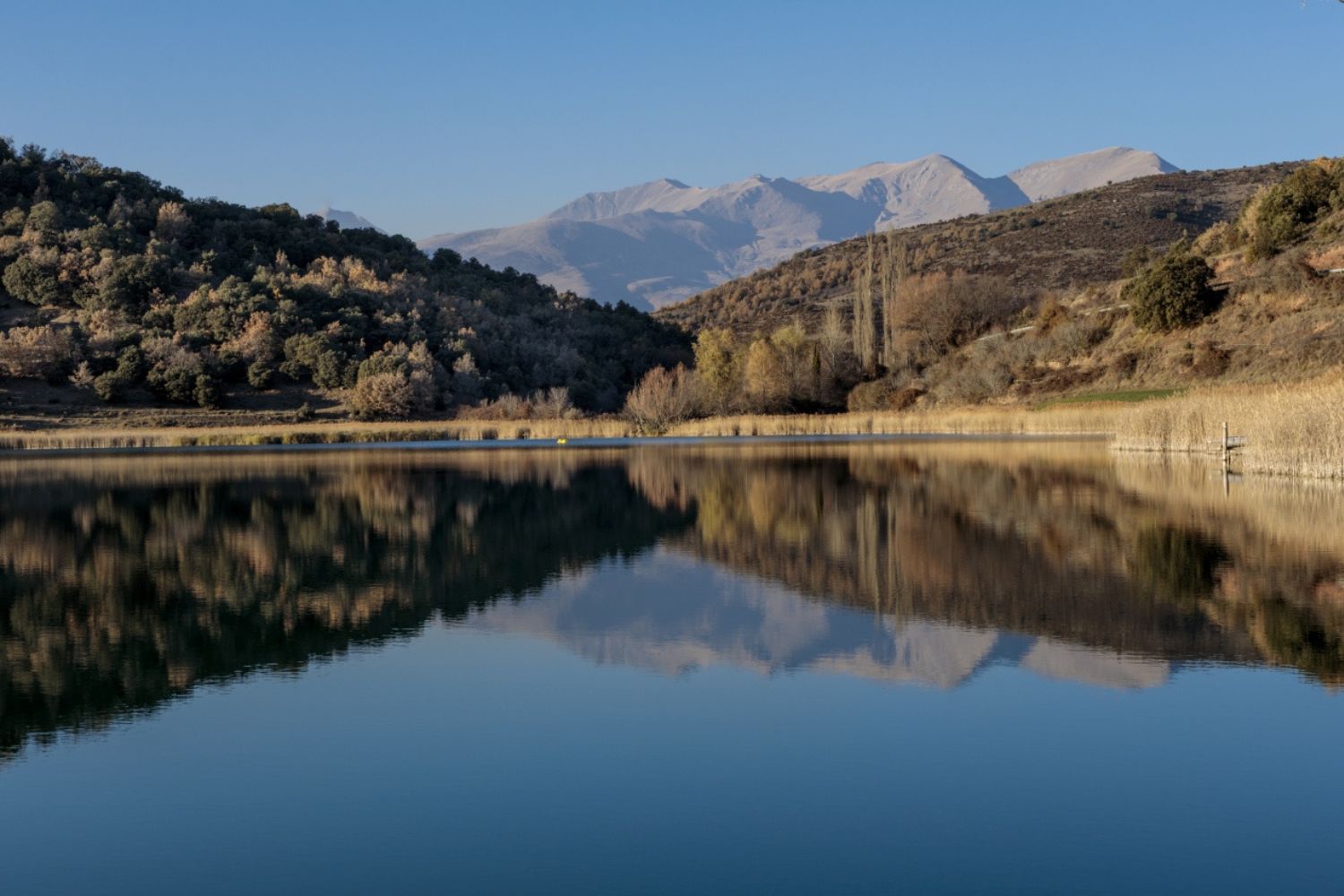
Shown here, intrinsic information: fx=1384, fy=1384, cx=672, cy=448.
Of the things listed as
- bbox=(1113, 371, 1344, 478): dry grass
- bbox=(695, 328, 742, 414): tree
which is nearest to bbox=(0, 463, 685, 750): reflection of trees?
bbox=(1113, 371, 1344, 478): dry grass

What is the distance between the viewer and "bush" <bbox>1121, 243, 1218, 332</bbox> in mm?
49750

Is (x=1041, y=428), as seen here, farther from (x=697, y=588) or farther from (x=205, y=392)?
(x=205, y=392)

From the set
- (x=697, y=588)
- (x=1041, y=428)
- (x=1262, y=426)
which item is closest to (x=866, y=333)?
(x=1041, y=428)

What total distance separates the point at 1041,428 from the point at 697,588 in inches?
1331

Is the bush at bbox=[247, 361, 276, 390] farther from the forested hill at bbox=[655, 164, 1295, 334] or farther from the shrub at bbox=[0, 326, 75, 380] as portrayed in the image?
the forested hill at bbox=[655, 164, 1295, 334]

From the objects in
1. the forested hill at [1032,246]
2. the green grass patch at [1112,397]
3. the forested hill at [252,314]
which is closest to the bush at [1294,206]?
the green grass patch at [1112,397]

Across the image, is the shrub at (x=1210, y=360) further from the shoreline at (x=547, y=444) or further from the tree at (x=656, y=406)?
the tree at (x=656, y=406)

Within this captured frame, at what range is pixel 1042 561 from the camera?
14.4m

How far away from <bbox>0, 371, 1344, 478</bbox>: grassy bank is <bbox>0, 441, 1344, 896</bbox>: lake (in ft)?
19.9

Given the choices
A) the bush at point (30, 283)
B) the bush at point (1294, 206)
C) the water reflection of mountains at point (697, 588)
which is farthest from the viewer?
the bush at point (30, 283)

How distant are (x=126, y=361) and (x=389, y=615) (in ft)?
165

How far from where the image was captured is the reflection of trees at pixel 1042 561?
10.7 metres

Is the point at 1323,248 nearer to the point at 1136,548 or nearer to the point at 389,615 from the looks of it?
the point at 1136,548

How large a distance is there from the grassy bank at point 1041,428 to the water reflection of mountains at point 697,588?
7.73 ft
